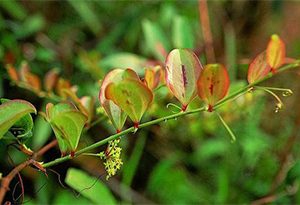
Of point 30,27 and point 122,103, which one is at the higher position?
point 122,103

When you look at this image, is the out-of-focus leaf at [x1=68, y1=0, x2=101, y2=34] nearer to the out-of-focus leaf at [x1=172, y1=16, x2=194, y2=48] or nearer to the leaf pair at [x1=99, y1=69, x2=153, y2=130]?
the out-of-focus leaf at [x1=172, y1=16, x2=194, y2=48]

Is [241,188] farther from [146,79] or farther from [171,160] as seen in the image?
[146,79]

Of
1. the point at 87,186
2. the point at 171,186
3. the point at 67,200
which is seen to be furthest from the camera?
the point at 171,186

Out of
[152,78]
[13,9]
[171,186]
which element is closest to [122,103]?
[152,78]

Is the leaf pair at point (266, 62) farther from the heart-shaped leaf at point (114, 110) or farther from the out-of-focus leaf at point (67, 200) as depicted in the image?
the out-of-focus leaf at point (67, 200)

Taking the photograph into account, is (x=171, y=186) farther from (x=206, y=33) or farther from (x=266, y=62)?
(x=266, y=62)

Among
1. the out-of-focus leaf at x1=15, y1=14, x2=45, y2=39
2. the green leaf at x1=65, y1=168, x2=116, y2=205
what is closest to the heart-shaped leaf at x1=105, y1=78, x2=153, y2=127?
the green leaf at x1=65, y1=168, x2=116, y2=205
